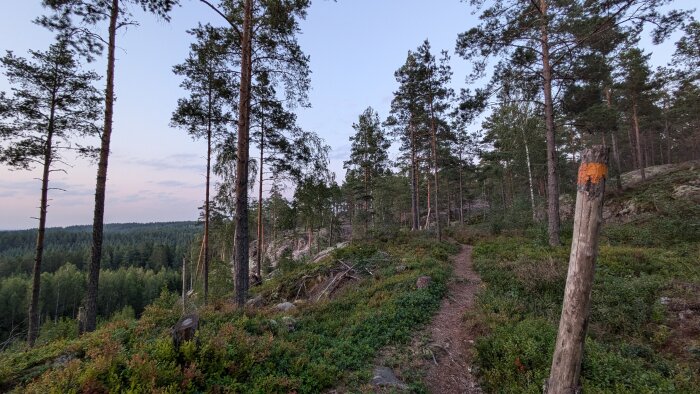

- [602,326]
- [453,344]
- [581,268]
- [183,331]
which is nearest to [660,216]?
[602,326]

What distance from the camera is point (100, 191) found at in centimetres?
854

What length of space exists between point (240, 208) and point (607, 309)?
31.0 feet

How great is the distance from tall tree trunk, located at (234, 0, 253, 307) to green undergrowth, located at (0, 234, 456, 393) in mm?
1049

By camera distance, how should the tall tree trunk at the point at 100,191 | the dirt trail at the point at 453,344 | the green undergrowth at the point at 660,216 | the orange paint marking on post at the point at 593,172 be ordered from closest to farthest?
the orange paint marking on post at the point at 593,172 → the dirt trail at the point at 453,344 → the tall tree trunk at the point at 100,191 → the green undergrowth at the point at 660,216

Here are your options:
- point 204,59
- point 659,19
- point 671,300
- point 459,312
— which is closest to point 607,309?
point 671,300

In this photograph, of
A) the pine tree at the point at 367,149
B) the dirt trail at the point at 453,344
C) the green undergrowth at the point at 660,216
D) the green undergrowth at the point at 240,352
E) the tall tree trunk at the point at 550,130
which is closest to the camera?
the green undergrowth at the point at 240,352

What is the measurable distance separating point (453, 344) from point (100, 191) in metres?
10.6

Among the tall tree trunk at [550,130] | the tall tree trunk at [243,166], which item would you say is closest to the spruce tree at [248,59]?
the tall tree trunk at [243,166]

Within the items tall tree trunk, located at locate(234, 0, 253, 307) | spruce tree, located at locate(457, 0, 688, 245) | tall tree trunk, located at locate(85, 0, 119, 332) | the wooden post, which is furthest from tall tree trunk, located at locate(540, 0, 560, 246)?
tall tree trunk, located at locate(85, 0, 119, 332)

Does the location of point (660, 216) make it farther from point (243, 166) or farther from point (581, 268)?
point (243, 166)

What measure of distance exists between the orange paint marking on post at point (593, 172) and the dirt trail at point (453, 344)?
13.6 feet

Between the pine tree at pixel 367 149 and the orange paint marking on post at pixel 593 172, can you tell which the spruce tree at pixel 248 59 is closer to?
the orange paint marking on post at pixel 593 172

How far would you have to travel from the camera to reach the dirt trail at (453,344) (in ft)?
17.1

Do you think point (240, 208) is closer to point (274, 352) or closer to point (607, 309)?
point (274, 352)
